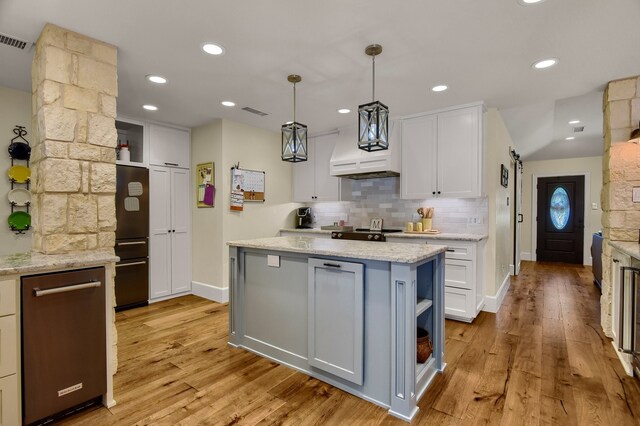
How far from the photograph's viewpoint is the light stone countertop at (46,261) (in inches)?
67.0

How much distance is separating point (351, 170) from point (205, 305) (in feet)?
8.71

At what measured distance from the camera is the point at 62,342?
1857 millimetres

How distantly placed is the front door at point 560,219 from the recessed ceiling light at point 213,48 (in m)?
7.91

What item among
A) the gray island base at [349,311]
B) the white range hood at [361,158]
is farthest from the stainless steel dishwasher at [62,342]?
the white range hood at [361,158]

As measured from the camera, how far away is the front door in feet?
23.8

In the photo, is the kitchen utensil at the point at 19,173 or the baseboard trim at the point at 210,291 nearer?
the kitchen utensil at the point at 19,173

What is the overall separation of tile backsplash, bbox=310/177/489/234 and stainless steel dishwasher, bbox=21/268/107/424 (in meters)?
3.64

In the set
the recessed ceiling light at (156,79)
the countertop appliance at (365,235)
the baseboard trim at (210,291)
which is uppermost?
the recessed ceiling light at (156,79)

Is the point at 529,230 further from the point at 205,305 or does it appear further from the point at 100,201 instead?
the point at 100,201

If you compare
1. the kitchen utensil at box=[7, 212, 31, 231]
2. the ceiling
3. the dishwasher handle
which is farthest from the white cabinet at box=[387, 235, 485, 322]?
the kitchen utensil at box=[7, 212, 31, 231]

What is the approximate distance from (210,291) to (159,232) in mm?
1059

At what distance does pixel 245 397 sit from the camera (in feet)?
7.07

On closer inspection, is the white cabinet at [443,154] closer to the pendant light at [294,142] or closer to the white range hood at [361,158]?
the white range hood at [361,158]

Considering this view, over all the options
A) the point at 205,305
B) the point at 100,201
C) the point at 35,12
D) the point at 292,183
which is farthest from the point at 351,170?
the point at 35,12
